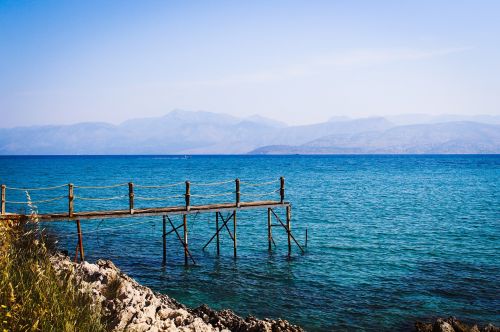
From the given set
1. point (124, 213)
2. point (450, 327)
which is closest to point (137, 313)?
point (450, 327)

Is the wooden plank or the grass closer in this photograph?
the grass

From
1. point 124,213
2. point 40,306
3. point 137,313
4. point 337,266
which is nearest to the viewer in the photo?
point 40,306

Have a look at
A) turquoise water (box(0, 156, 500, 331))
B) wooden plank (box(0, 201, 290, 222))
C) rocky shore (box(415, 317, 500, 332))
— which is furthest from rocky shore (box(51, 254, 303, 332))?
wooden plank (box(0, 201, 290, 222))

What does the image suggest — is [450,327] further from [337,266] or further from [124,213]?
[124,213]

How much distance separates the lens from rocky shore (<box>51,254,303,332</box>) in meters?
8.91

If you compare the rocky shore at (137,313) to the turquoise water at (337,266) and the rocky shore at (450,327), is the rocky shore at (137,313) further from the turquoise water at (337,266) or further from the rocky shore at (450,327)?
the rocky shore at (450,327)

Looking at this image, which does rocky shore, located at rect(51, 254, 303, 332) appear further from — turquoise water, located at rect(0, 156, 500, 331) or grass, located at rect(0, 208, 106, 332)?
turquoise water, located at rect(0, 156, 500, 331)

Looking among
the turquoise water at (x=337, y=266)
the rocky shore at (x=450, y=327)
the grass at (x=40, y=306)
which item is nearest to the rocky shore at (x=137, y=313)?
the grass at (x=40, y=306)

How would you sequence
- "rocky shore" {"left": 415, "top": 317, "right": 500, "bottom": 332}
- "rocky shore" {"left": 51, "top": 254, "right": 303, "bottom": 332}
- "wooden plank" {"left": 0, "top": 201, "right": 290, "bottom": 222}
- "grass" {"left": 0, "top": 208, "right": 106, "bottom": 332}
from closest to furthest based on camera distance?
"grass" {"left": 0, "top": 208, "right": 106, "bottom": 332}, "rocky shore" {"left": 51, "top": 254, "right": 303, "bottom": 332}, "rocky shore" {"left": 415, "top": 317, "right": 500, "bottom": 332}, "wooden plank" {"left": 0, "top": 201, "right": 290, "bottom": 222}

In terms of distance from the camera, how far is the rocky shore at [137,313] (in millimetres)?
8914

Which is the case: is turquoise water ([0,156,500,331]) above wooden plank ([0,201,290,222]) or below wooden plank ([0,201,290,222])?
below

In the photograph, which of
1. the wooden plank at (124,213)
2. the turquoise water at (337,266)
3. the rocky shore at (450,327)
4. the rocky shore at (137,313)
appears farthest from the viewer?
the wooden plank at (124,213)

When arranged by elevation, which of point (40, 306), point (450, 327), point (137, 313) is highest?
point (40, 306)

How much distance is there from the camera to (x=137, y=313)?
938cm
